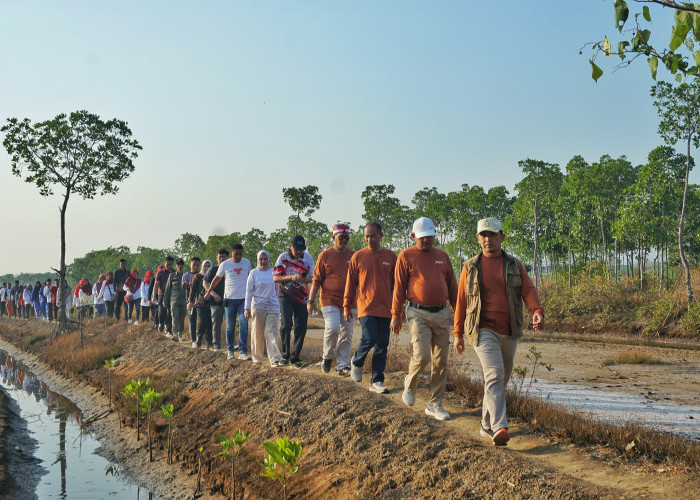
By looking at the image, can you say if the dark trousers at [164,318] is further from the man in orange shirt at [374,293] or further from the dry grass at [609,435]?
the dry grass at [609,435]

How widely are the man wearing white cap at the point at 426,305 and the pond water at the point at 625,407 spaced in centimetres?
186

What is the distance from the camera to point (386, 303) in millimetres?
7699

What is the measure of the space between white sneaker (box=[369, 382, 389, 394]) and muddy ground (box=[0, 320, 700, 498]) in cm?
18

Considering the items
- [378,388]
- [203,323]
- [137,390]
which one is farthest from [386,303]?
[203,323]

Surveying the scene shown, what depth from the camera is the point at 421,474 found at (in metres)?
5.45

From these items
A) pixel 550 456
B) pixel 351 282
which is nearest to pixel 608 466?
pixel 550 456

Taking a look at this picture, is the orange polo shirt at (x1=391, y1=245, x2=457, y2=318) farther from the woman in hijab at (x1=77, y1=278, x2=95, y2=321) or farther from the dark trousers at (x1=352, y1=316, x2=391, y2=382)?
the woman in hijab at (x1=77, y1=278, x2=95, y2=321)

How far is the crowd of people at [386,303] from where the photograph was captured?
18.9 feet

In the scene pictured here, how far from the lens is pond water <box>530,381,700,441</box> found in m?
7.85

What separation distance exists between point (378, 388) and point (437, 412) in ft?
4.26

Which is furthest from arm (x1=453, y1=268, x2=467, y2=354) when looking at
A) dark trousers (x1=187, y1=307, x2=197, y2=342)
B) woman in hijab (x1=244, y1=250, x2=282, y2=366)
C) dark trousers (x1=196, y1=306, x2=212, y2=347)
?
dark trousers (x1=187, y1=307, x2=197, y2=342)

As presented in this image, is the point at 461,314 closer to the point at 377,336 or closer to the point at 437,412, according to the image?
the point at 437,412

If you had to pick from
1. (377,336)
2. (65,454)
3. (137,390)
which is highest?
(377,336)

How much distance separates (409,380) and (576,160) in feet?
127
